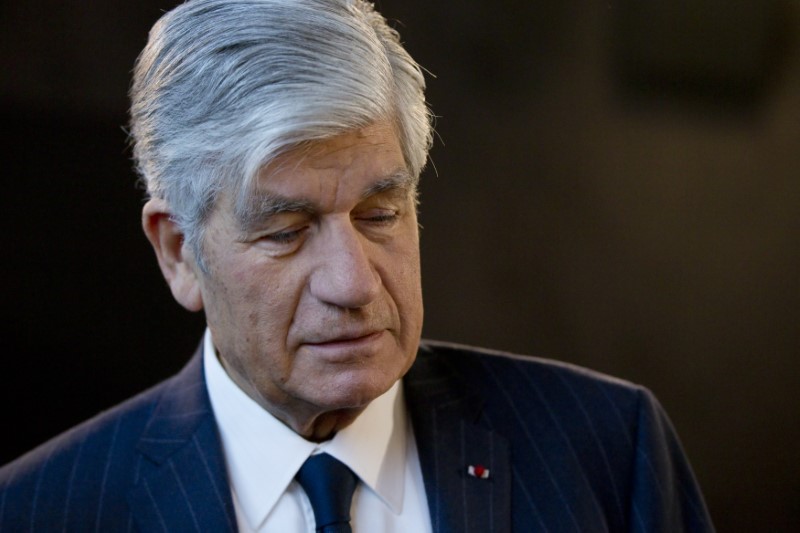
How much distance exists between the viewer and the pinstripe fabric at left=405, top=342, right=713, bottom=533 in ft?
6.77

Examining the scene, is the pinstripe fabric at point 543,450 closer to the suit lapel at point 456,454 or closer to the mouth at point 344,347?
the suit lapel at point 456,454

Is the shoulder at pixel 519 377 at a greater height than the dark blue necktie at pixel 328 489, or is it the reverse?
the shoulder at pixel 519 377

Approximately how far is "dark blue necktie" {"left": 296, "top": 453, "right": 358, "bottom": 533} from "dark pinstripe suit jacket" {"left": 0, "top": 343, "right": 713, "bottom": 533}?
0.14 meters

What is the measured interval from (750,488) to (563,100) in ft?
3.90

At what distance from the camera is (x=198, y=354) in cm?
222

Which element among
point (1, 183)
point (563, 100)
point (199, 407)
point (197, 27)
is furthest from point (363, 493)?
point (563, 100)

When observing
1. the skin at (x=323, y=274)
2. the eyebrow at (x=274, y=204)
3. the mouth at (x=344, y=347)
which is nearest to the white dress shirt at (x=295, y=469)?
the skin at (x=323, y=274)

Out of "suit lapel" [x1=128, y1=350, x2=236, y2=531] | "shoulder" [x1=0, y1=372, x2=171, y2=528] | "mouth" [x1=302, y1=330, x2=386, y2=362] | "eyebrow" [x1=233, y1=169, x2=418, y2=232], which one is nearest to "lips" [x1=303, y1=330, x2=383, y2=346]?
"mouth" [x1=302, y1=330, x2=386, y2=362]

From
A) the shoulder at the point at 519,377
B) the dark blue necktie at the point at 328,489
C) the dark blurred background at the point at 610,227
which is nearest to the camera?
the dark blue necktie at the point at 328,489

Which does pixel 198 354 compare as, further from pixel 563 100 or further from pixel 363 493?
pixel 563 100

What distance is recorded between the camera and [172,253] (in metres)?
2.06

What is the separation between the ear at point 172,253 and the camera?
2027mm

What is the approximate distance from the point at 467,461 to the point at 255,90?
80cm

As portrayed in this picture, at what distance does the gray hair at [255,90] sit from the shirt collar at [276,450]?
1.03 feet
